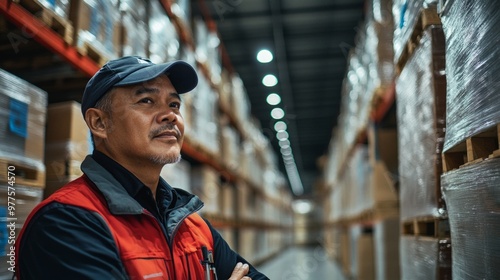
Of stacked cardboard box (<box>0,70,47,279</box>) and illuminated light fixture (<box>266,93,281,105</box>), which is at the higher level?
illuminated light fixture (<box>266,93,281,105</box>)

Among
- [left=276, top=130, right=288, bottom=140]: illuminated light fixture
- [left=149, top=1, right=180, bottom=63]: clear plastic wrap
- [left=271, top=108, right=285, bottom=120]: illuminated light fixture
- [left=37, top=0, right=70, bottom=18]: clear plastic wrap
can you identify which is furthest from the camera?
[left=276, top=130, right=288, bottom=140]: illuminated light fixture

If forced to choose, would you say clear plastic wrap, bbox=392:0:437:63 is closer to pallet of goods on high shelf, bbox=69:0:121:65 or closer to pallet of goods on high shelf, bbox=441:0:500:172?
pallet of goods on high shelf, bbox=441:0:500:172

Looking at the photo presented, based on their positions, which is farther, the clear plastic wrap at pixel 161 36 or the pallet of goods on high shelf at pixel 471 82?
the clear plastic wrap at pixel 161 36

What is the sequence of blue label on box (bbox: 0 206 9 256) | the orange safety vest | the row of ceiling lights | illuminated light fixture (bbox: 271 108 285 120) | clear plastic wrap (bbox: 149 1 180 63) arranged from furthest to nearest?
illuminated light fixture (bbox: 271 108 285 120)
the row of ceiling lights
clear plastic wrap (bbox: 149 1 180 63)
blue label on box (bbox: 0 206 9 256)
the orange safety vest

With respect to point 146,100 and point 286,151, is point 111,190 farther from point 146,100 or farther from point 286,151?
point 286,151

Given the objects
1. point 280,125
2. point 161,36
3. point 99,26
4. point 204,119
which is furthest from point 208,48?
point 280,125

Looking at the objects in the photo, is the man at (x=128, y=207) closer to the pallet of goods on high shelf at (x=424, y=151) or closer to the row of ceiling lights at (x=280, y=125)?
the pallet of goods on high shelf at (x=424, y=151)

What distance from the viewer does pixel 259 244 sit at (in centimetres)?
1301

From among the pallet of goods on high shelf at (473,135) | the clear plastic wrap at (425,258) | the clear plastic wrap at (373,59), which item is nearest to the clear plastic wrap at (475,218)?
the pallet of goods on high shelf at (473,135)

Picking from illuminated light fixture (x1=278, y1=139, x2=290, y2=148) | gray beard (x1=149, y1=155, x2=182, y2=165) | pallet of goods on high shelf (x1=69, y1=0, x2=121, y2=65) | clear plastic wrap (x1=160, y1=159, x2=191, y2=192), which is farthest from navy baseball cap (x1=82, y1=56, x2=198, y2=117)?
illuminated light fixture (x1=278, y1=139, x2=290, y2=148)

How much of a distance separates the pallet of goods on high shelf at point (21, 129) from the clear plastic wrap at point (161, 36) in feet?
6.33

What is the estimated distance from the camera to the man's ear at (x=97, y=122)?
213 cm

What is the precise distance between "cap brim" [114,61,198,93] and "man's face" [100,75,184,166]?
0.07 meters

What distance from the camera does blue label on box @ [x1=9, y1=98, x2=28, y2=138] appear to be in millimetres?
2572
